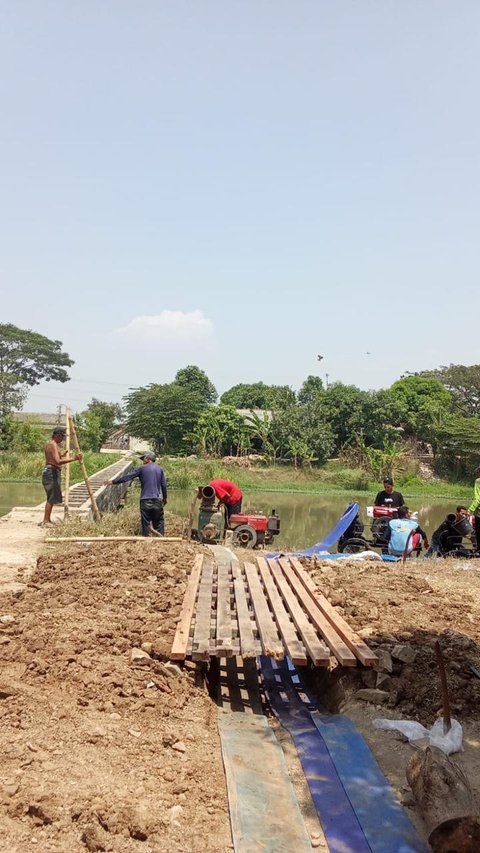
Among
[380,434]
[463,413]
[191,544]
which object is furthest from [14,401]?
[191,544]

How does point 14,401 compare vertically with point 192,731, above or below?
above

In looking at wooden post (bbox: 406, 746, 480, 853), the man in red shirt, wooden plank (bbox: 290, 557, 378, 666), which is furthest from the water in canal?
wooden post (bbox: 406, 746, 480, 853)

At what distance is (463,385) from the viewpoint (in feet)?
138

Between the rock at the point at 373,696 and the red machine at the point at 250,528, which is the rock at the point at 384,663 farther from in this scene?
the red machine at the point at 250,528

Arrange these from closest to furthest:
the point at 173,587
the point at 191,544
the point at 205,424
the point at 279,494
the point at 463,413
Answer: the point at 173,587
the point at 191,544
the point at 279,494
the point at 205,424
the point at 463,413

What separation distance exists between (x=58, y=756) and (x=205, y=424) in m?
31.1

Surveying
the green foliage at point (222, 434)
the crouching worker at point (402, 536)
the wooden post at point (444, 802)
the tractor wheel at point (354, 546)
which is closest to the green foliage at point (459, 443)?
the green foliage at point (222, 434)

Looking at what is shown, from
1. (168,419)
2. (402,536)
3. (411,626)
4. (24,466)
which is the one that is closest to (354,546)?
(402,536)

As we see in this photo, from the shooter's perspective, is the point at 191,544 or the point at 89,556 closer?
the point at 89,556

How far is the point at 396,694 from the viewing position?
13.8ft

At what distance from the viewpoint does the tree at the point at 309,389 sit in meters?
43.7

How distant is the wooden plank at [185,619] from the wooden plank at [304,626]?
32.7 inches

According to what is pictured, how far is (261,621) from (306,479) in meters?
25.9

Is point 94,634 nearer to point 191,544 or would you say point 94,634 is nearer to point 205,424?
point 191,544
